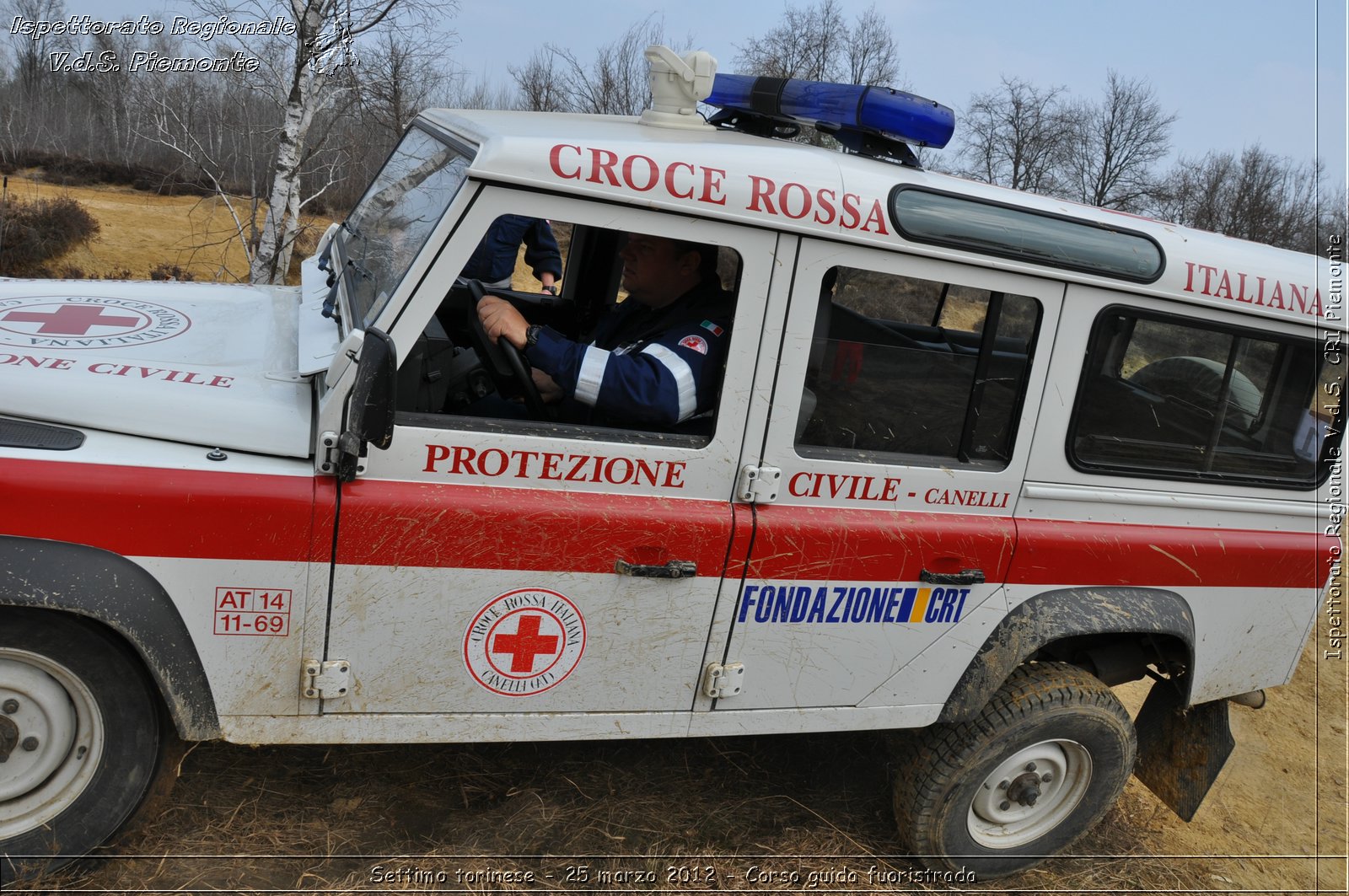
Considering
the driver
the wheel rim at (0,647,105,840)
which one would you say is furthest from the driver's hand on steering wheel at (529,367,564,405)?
the wheel rim at (0,647,105,840)

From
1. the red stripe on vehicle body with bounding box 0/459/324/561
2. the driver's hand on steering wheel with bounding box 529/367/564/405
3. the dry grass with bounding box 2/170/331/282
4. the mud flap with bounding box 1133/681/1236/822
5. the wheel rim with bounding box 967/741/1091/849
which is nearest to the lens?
the red stripe on vehicle body with bounding box 0/459/324/561

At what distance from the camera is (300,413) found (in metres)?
2.53

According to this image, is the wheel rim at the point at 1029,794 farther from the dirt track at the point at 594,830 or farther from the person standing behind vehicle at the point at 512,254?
the person standing behind vehicle at the point at 512,254

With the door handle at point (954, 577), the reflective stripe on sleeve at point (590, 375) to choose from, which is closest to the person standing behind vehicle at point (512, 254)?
the reflective stripe on sleeve at point (590, 375)

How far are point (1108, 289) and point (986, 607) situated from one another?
1.01 meters

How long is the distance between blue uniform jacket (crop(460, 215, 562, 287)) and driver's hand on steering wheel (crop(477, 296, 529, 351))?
113 millimetres

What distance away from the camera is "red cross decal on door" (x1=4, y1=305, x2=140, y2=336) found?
2.71 metres

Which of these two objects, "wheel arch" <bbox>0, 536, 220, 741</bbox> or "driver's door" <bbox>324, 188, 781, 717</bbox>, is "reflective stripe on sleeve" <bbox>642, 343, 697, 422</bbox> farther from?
"wheel arch" <bbox>0, 536, 220, 741</bbox>

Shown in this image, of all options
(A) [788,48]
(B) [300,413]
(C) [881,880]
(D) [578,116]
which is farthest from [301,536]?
(A) [788,48]

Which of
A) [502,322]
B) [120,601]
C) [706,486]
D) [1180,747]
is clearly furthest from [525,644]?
[1180,747]

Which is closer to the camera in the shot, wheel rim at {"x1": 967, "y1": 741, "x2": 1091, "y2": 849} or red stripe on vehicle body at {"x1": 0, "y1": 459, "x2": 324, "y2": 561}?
red stripe on vehicle body at {"x1": 0, "y1": 459, "x2": 324, "y2": 561}

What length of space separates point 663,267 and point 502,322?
50cm

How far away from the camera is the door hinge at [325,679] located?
2.49 metres

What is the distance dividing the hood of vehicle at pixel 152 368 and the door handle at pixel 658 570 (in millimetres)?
842
